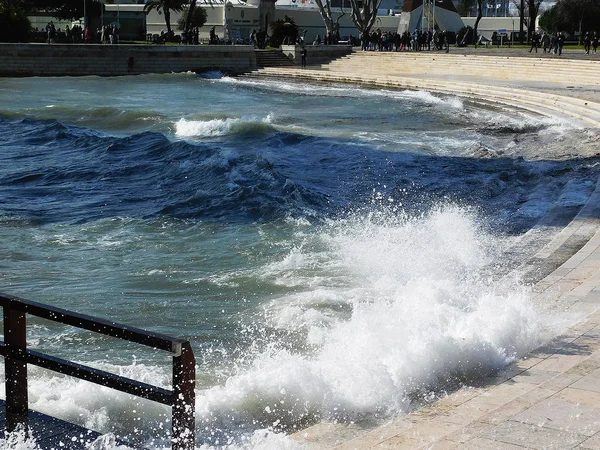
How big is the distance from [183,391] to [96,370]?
46 centimetres

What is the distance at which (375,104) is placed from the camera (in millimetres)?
34156

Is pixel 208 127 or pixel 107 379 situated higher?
pixel 107 379

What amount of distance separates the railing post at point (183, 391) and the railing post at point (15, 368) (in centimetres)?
83

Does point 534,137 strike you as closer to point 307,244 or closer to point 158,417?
point 307,244

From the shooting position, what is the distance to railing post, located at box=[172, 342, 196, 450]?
12.8 ft

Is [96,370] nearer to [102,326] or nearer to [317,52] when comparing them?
[102,326]

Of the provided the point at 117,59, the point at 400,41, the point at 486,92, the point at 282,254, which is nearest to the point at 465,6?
the point at 400,41

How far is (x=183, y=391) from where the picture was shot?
12.9ft

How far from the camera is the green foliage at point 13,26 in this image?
53384 millimetres

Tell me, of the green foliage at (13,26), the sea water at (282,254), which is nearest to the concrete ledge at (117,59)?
the green foliage at (13,26)

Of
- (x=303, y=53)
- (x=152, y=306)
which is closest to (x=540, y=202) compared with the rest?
(x=152, y=306)

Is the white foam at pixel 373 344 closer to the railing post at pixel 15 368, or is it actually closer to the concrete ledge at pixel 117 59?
the railing post at pixel 15 368

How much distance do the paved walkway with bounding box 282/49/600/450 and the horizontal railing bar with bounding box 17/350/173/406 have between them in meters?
1.60

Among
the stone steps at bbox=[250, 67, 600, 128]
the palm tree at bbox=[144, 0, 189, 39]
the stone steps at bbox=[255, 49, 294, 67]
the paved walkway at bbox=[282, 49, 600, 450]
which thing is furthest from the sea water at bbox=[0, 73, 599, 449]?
the palm tree at bbox=[144, 0, 189, 39]
